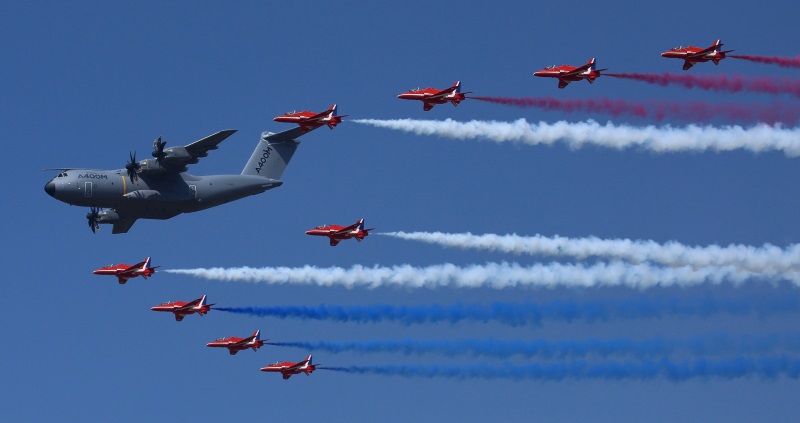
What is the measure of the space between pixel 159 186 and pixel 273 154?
7370 millimetres

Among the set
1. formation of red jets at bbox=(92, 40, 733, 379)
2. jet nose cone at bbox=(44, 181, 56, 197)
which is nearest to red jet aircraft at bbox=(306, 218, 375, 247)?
formation of red jets at bbox=(92, 40, 733, 379)

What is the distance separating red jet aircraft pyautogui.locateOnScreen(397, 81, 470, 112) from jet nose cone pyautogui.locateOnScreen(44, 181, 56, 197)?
670 inches

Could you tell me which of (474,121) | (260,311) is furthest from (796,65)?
(260,311)

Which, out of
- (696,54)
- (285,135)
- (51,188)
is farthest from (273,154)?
(696,54)

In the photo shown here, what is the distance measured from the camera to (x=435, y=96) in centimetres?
6775

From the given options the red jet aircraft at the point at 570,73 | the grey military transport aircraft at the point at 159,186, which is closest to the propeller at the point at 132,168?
the grey military transport aircraft at the point at 159,186

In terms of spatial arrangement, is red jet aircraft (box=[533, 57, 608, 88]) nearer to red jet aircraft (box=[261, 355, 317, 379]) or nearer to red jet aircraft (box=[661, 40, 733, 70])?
red jet aircraft (box=[661, 40, 733, 70])

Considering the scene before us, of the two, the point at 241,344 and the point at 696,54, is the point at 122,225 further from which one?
the point at 696,54

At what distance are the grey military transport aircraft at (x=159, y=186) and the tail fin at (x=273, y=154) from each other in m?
0.64

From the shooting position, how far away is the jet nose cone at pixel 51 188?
70787mm

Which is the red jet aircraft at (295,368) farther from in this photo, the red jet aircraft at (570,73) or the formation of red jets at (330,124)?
the red jet aircraft at (570,73)

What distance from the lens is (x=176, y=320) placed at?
3009 inches

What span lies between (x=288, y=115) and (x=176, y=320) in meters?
12.7

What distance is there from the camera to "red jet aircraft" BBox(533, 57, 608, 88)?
219ft
